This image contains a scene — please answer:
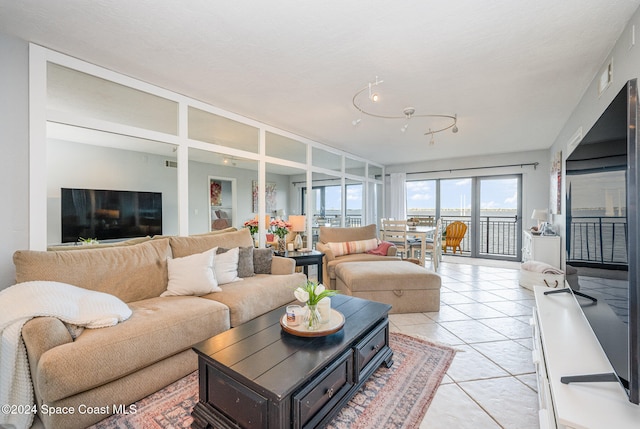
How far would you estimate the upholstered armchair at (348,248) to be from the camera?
383cm

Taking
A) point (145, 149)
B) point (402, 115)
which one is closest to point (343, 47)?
point (402, 115)

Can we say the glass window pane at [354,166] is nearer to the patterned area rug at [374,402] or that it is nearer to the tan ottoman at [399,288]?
the tan ottoman at [399,288]

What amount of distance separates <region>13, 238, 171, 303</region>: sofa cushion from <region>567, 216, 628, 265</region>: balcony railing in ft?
9.17

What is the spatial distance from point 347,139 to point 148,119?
2931 millimetres

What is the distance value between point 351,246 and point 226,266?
7.01 feet

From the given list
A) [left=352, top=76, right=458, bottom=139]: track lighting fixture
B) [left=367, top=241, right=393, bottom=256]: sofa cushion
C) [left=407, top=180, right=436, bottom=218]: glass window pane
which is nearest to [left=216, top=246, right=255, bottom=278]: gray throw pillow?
[left=352, top=76, right=458, bottom=139]: track lighting fixture

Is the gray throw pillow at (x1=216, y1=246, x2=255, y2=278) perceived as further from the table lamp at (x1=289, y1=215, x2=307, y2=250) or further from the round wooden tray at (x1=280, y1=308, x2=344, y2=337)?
the round wooden tray at (x1=280, y1=308, x2=344, y2=337)

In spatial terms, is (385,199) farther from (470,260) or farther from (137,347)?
(137,347)

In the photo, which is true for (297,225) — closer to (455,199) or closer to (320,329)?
(320,329)

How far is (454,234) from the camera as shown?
250 inches

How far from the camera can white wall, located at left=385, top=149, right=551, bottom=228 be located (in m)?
5.43

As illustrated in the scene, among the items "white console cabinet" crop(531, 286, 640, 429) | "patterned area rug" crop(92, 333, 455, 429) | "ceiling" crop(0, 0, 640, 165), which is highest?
"ceiling" crop(0, 0, 640, 165)

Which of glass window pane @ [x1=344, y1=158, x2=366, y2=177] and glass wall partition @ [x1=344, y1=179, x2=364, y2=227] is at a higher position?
glass window pane @ [x1=344, y1=158, x2=366, y2=177]

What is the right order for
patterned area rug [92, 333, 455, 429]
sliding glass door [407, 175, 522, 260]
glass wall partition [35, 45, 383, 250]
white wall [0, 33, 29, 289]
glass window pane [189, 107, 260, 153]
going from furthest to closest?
sliding glass door [407, 175, 522, 260] → glass window pane [189, 107, 260, 153] → glass wall partition [35, 45, 383, 250] → white wall [0, 33, 29, 289] → patterned area rug [92, 333, 455, 429]
